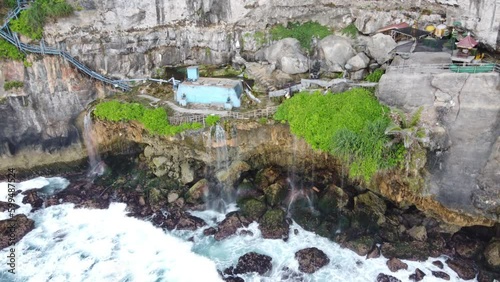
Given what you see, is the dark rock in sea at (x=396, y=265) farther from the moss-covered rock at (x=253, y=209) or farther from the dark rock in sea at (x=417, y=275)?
the moss-covered rock at (x=253, y=209)

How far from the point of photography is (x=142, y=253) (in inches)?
1013

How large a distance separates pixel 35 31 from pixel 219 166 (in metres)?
16.5

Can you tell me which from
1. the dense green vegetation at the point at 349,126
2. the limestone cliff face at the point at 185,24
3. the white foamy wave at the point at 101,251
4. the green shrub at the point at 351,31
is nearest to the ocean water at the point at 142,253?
the white foamy wave at the point at 101,251

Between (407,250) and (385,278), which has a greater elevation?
(407,250)

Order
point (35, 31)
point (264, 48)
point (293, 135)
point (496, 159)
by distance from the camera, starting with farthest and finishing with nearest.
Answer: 1. point (264, 48)
2. point (35, 31)
3. point (293, 135)
4. point (496, 159)

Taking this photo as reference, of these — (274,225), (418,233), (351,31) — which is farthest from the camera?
(351,31)

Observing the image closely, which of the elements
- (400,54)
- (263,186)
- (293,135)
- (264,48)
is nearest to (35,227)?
(263,186)

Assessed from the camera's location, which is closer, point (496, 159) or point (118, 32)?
point (496, 159)

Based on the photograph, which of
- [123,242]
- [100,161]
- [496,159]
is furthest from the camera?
[100,161]

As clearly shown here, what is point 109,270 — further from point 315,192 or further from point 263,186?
point 315,192

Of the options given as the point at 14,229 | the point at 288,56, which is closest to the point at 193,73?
the point at 288,56

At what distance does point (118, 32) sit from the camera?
3325 centimetres

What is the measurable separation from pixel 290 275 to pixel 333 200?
630 centimetres

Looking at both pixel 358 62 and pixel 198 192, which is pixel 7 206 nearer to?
pixel 198 192
